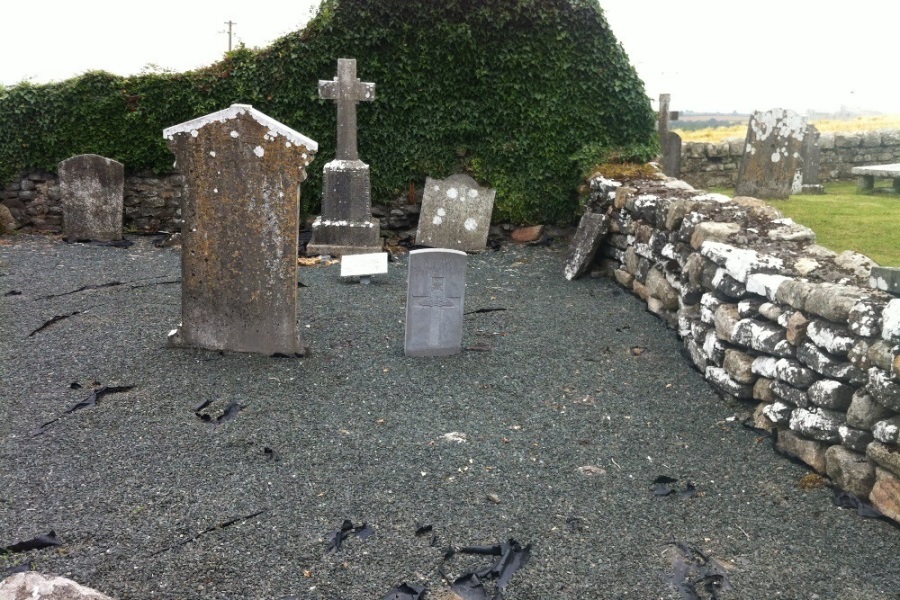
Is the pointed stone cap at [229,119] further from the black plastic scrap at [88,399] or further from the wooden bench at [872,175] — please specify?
the wooden bench at [872,175]

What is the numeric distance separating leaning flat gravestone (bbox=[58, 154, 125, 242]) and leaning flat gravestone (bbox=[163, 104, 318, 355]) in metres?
6.39

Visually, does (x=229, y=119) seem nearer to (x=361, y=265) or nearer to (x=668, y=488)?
(x=361, y=265)

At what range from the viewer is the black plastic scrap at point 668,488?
15.3ft

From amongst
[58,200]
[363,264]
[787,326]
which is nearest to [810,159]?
[363,264]

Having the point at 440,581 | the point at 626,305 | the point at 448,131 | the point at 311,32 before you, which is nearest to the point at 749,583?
the point at 440,581

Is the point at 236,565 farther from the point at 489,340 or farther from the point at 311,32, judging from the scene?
the point at 311,32

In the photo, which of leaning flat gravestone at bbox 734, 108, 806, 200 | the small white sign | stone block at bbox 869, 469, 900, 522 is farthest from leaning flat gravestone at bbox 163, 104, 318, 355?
leaning flat gravestone at bbox 734, 108, 806, 200

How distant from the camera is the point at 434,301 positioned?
277 inches

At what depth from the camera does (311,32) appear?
12.2m

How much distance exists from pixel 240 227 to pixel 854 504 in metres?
4.82

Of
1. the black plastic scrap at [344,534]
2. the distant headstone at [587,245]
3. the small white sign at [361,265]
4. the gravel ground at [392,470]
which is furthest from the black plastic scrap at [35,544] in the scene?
the distant headstone at [587,245]

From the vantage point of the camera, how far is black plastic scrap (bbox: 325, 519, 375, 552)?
3984mm

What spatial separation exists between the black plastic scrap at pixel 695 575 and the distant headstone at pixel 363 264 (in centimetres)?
632

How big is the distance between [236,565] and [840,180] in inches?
725
